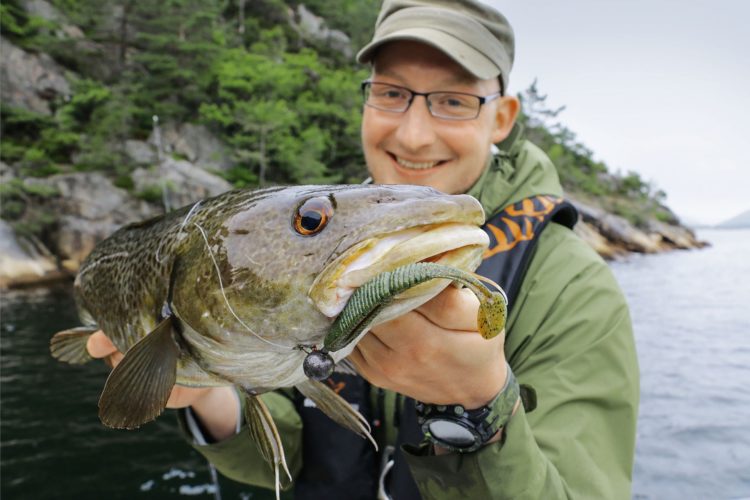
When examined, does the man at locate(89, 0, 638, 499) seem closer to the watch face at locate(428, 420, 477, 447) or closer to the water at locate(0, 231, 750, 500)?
the watch face at locate(428, 420, 477, 447)

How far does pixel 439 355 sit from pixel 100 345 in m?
1.67

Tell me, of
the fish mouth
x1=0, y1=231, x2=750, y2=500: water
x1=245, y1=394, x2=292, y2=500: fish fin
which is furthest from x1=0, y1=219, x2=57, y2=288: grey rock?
the fish mouth

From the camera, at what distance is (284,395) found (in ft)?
9.46

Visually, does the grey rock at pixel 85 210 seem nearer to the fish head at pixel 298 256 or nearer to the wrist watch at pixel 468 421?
the fish head at pixel 298 256

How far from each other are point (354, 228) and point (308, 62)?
112 ft

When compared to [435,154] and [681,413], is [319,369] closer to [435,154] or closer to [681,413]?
[435,154]

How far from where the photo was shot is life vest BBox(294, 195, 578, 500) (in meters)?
2.27

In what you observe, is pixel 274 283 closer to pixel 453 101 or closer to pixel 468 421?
pixel 468 421

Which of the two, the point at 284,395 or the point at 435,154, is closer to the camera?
the point at 435,154

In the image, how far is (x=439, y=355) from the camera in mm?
1296

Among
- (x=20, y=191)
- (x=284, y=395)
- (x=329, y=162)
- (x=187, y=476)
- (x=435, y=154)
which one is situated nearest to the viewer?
(x=435, y=154)

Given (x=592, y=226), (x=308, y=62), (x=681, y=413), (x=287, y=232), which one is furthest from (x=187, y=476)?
(x=592, y=226)

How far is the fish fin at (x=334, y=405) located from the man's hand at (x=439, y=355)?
0.13 meters

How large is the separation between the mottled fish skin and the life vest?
0.97 m
